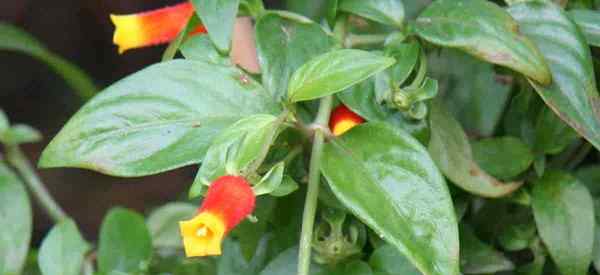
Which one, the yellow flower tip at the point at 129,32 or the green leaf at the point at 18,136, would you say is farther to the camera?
the green leaf at the point at 18,136

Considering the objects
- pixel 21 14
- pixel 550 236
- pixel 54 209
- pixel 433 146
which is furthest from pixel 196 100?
pixel 21 14

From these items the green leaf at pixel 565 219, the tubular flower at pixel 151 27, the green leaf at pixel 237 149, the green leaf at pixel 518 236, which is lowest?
the green leaf at pixel 518 236

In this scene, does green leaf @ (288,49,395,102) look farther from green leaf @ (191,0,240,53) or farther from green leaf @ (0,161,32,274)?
green leaf @ (0,161,32,274)

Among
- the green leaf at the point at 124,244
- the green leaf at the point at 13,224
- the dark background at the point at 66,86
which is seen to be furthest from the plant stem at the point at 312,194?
the dark background at the point at 66,86

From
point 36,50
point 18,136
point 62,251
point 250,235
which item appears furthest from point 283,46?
point 36,50

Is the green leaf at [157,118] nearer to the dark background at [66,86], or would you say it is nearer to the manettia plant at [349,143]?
the manettia plant at [349,143]

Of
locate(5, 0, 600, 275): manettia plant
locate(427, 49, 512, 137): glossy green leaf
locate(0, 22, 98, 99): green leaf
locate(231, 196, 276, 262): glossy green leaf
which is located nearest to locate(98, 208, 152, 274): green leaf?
locate(5, 0, 600, 275): manettia plant
